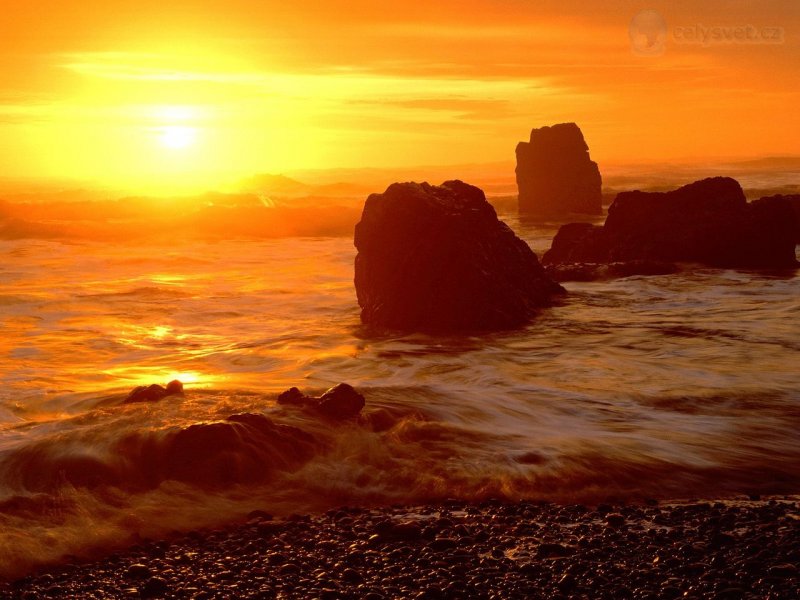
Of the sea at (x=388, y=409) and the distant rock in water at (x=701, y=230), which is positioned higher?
the distant rock in water at (x=701, y=230)

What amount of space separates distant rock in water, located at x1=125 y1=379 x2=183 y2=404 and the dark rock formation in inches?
59.1

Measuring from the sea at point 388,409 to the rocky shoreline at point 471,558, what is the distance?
60cm

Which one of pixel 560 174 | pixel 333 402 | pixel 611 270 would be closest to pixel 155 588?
pixel 333 402

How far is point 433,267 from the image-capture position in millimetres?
20734

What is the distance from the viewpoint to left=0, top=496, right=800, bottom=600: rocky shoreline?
7438 millimetres

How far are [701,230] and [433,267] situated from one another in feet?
41.4

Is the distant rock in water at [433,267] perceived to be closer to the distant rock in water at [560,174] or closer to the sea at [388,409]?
the sea at [388,409]

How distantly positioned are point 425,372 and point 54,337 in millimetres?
9164

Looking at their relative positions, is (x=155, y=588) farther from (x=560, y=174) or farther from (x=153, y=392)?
(x=560, y=174)

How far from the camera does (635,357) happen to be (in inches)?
671

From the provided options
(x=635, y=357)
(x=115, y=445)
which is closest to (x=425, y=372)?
(x=635, y=357)

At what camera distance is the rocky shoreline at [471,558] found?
7438mm

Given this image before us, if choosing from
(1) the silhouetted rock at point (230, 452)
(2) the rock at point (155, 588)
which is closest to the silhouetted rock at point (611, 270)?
(1) the silhouetted rock at point (230, 452)

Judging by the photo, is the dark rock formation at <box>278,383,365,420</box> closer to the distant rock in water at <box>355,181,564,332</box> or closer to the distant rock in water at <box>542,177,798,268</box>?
the distant rock in water at <box>355,181,564,332</box>
